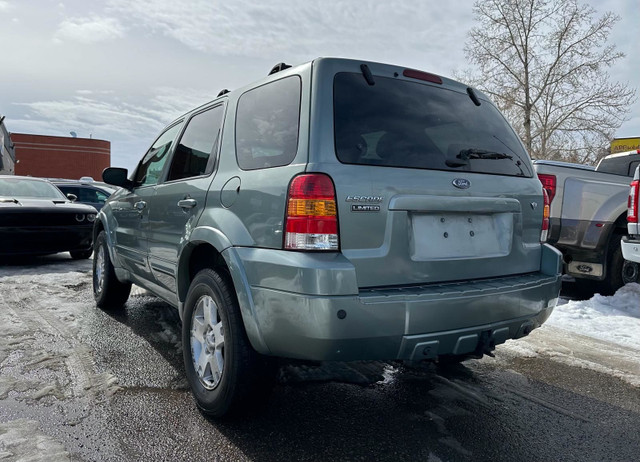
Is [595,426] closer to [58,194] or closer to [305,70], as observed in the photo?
[305,70]

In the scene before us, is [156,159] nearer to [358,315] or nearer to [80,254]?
[358,315]

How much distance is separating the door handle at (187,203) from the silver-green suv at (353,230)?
0.05ft

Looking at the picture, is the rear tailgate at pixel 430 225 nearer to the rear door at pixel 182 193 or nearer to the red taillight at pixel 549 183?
the rear door at pixel 182 193

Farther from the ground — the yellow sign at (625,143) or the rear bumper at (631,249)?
the yellow sign at (625,143)

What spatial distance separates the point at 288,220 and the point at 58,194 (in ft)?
28.0

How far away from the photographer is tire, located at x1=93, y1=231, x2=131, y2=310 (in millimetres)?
5109

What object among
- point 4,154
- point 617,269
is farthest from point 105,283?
point 4,154

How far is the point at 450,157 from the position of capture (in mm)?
2691

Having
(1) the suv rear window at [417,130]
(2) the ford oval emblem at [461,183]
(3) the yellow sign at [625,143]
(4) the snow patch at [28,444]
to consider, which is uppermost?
(3) the yellow sign at [625,143]

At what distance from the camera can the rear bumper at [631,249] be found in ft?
16.4

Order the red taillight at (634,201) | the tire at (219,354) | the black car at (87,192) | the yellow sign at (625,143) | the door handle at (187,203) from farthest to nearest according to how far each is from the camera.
A: the yellow sign at (625,143)
the black car at (87,192)
the red taillight at (634,201)
the door handle at (187,203)
the tire at (219,354)

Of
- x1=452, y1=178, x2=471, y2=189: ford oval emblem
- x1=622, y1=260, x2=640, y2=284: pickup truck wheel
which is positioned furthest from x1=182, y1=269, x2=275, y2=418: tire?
x1=622, y1=260, x2=640, y2=284: pickup truck wheel

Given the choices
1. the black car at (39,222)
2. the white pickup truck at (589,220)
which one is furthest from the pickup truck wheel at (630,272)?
the black car at (39,222)

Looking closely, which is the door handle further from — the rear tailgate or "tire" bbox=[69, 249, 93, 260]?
"tire" bbox=[69, 249, 93, 260]
